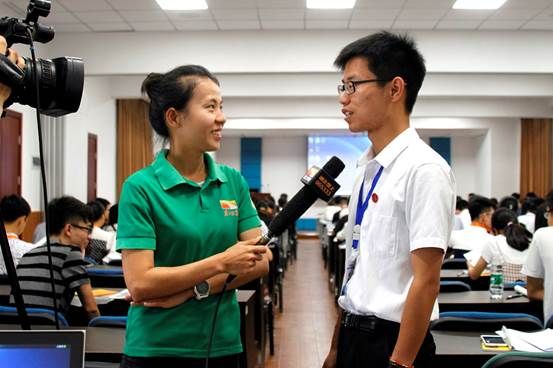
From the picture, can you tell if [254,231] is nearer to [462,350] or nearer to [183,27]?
[462,350]

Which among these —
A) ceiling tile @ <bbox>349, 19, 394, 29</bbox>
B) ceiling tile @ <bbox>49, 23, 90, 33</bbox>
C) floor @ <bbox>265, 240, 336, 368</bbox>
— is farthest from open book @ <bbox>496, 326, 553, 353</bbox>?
ceiling tile @ <bbox>49, 23, 90, 33</bbox>

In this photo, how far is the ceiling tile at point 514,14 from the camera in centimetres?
739

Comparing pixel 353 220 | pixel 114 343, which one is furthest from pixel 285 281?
pixel 353 220

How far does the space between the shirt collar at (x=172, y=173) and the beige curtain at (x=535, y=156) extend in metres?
15.5

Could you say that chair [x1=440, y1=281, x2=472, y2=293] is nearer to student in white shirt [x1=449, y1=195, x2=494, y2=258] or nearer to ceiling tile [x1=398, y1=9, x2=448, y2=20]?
student in white shirt [x1=449, y1=195, x2=494, y2=258]

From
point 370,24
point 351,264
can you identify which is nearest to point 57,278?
point 351,264

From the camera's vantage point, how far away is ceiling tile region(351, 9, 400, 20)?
24.0ft

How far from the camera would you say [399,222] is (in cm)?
155

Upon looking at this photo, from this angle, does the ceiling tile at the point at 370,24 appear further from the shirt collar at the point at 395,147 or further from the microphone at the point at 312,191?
the microphone at the point at 312,191

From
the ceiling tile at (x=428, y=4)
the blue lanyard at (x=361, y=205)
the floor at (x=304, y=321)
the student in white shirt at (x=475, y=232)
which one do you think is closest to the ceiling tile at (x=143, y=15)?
Answer: the ceiling tile at (x=428, y=4)

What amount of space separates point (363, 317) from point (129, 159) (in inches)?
418

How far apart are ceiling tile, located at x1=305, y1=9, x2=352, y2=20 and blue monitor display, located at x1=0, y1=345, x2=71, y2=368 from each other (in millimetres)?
6907

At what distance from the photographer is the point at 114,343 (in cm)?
253

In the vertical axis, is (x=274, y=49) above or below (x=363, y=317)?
above
